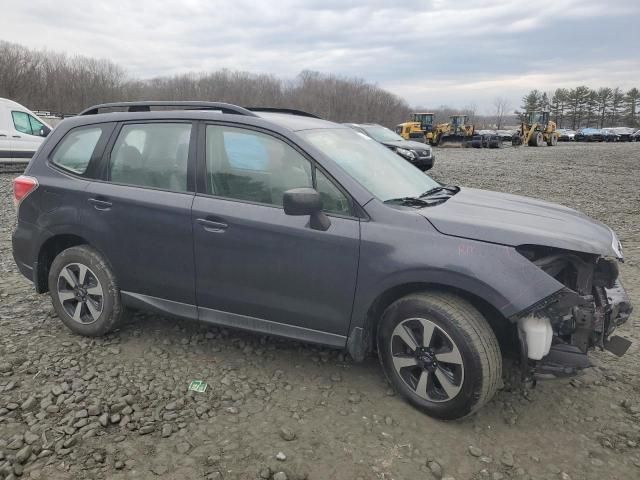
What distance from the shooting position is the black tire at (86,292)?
12.1ft

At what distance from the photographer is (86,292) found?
12.4 ft

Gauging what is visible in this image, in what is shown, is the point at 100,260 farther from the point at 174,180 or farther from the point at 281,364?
the point at 281,364

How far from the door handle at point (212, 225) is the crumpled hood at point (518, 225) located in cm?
126

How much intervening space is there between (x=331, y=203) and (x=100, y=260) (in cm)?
187

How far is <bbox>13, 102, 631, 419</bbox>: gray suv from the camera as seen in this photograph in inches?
107

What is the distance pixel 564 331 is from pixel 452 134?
3530cm

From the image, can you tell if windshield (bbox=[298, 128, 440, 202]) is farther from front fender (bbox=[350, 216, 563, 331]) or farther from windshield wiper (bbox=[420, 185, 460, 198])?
front fender (bbox=[350, 216, 563, 331])

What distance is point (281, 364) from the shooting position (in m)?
3.50

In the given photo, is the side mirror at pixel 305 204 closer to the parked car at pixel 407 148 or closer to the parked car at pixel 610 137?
the parked car at pixel 407 148

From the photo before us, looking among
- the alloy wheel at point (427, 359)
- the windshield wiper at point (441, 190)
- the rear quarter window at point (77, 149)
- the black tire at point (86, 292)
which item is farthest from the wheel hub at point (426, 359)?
the rear quarter window at point (77, 149)

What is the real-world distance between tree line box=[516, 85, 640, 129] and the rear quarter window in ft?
310

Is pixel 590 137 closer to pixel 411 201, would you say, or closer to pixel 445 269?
pixel 411 201

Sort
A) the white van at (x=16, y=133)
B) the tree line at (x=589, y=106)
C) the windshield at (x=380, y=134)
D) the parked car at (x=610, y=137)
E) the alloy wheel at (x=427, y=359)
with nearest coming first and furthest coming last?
1. the alloy wheel at (x=427, y=359)
2. the white van at (x=16, y=133)
3. the windshield at (x=380, y=134)
4. the parked car at (x=610, y=137)
5. the tree line at (x=589, y=106)

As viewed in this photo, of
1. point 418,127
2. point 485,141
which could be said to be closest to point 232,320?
point 485,141
